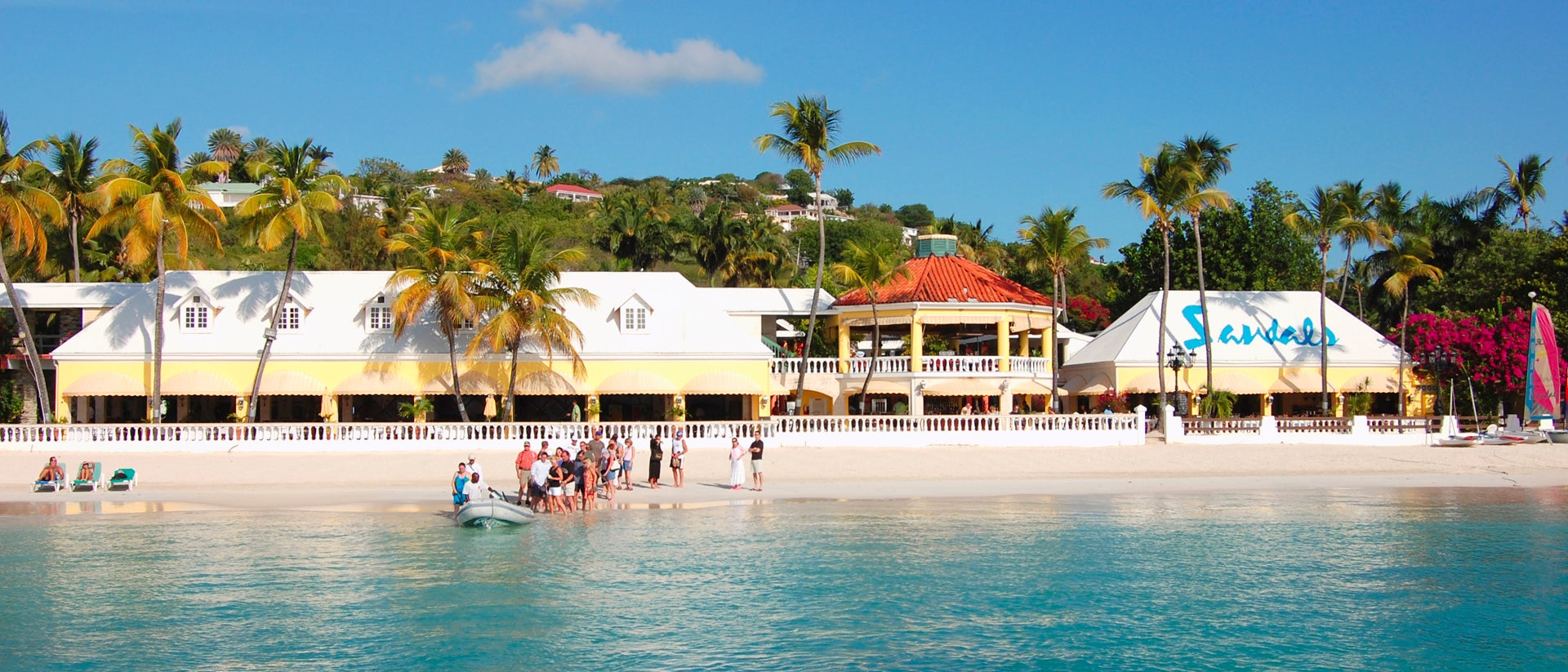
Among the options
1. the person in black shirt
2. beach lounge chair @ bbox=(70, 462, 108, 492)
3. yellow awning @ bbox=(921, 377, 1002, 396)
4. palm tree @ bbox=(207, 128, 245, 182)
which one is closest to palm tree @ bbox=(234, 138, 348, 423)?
beach lounge chair @ bbox=(70, 462, 108, 492)

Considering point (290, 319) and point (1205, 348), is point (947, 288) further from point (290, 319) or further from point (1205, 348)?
point (290, 319)

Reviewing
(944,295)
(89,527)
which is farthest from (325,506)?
(944,295)

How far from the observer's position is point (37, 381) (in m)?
34.6

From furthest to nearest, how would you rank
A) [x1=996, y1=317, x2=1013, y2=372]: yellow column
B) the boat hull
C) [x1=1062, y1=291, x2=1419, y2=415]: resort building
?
[x1=1062, y1=291, x2=1419, y2=415]: resort building → [x1=996, y1=317, x2=1013, y2=372]: yellow column → the boat hull

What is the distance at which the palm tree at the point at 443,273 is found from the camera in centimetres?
3447

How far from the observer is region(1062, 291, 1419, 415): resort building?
42.6m

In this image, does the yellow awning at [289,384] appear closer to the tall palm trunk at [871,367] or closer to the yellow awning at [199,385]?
the yellow awning at [199,385]

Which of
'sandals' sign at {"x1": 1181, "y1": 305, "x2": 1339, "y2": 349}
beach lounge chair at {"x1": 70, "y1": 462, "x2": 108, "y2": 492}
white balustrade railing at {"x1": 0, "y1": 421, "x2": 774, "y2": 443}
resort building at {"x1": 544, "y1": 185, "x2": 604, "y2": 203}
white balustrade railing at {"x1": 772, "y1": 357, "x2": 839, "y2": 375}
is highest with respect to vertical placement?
resort building at {"x1": 544, "y1": 185, "x2": 604, "y2": 203}

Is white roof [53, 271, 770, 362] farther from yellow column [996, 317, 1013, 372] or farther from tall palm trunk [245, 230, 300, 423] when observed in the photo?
yellow column [996, 317, 1013, 372]

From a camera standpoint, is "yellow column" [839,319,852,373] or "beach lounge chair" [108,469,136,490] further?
"yellow column" [839,319,852,373]

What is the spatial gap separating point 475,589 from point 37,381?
2201 cm

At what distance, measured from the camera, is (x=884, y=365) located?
40969 mm

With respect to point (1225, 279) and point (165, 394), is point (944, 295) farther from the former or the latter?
point (165, 394)

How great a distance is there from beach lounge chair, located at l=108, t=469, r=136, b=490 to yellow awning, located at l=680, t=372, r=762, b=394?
14.1 m
